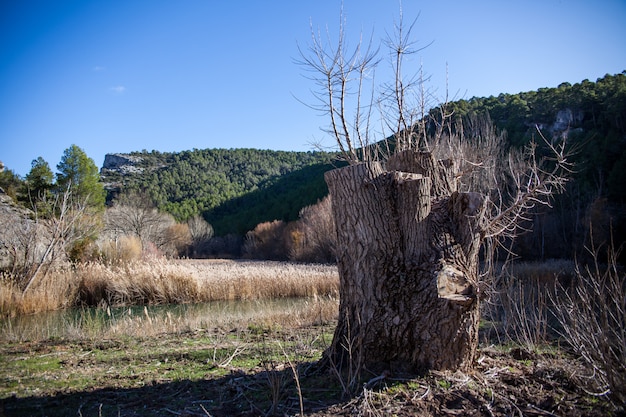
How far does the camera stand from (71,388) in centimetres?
319

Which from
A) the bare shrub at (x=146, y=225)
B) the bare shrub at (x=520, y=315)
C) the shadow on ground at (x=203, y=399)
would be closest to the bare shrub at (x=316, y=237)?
the bare shrub at (x=146, y=225)

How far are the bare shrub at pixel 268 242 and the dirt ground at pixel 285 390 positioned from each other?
105ft

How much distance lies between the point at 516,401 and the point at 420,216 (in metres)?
1.25

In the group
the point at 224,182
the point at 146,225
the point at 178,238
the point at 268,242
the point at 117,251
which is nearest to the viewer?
the point at 117,251

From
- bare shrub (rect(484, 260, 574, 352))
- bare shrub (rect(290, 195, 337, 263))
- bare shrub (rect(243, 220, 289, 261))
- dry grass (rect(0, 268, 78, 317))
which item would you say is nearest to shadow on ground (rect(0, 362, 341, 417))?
bare shrub (rect(484, 260, 574, 352))

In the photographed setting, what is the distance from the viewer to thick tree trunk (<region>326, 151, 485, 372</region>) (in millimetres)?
2520

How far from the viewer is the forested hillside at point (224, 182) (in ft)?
159

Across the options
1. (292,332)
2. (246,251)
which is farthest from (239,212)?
(292,332)

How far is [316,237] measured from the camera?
27.6m

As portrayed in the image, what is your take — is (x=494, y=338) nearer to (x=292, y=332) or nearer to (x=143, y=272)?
(x=292, y=332)

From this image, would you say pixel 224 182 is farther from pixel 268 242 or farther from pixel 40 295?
pixel 40 295

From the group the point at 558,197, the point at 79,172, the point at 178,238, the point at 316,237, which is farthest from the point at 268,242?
the point at 558,197

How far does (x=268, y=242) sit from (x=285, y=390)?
37.0m

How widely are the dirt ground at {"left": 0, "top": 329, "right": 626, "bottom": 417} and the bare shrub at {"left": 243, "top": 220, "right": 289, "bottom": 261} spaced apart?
32.0 m
